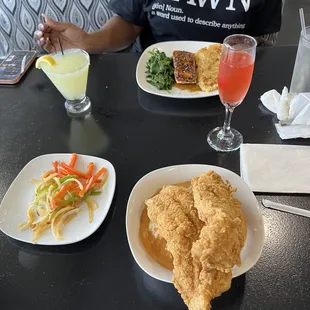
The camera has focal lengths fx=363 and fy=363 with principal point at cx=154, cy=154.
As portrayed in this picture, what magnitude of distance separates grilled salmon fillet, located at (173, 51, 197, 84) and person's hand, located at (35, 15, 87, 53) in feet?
1.43

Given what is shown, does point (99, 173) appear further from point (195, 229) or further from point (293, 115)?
point (293, 115)

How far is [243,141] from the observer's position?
1.08m

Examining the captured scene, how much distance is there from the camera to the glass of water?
1.09 meters

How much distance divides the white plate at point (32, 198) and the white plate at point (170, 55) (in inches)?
14.6

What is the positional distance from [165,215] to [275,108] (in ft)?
1.93

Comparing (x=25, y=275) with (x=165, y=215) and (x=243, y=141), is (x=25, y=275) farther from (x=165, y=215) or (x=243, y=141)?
(x=243, y=141)

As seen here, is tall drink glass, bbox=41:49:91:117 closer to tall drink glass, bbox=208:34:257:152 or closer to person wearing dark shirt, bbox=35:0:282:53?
person wearing dark shirt, bbox=35:0:282:53

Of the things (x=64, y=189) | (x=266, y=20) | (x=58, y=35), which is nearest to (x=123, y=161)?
(x=64, y=189)

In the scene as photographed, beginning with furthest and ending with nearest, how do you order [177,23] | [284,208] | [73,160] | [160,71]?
[177,23] < [160,71] < [73,160] < [284,208]

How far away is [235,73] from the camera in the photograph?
0.96 metres

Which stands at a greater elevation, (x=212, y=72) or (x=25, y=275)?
(x=212, y=72)

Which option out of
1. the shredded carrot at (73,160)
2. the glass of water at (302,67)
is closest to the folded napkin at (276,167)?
the glass of water at (302,67)

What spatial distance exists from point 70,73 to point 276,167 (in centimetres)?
67

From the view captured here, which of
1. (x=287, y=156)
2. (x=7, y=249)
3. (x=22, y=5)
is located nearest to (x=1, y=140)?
(x=7, y=249)
